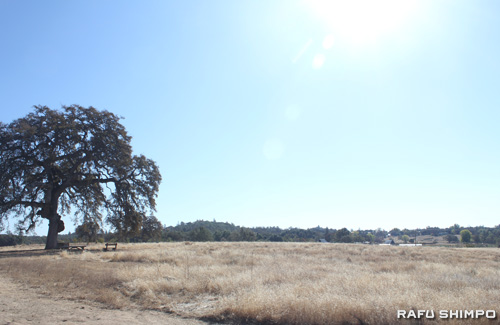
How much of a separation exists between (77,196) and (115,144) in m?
Answer: 6.24

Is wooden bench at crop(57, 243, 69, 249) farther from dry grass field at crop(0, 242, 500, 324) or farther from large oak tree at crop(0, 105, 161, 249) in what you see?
dry grass field at crop(0, 242, 500, 324)

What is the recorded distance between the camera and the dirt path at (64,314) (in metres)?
6.74

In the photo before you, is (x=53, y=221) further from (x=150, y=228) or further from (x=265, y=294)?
(x=265, y=294)

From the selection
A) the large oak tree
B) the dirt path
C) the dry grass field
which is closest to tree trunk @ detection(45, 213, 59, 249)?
the large oak tree

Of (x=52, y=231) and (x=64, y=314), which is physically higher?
(x=52, y=231)

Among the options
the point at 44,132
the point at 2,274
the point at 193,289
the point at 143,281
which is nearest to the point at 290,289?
the point at 193,289

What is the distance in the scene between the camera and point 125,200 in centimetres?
2789

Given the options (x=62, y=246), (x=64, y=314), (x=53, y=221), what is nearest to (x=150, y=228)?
(x=62, y=246)

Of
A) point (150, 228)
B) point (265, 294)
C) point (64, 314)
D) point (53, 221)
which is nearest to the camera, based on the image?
point (64, 314)

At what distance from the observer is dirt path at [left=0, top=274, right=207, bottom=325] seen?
6738 millimetres

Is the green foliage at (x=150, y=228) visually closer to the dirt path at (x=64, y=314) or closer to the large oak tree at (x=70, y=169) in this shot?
the large oak tree at (x=70, y=169)

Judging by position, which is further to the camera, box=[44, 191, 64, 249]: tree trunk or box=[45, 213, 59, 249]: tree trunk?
box=[45, 213, 59, 249]: tree trunk

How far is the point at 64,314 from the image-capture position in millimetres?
7250

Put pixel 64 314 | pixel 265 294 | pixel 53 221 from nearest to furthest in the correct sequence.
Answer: pixel 64 314 → pixel 265 294 → pixel 53 221
